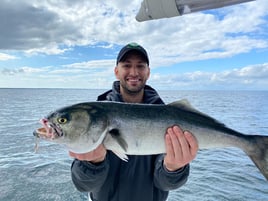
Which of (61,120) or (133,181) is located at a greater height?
(61,120)

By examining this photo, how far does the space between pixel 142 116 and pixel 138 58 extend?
1.19 metres

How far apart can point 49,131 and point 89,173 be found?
2.10 feet

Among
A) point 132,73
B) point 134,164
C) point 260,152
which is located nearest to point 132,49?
point 132,73

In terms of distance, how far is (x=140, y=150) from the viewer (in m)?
2.75

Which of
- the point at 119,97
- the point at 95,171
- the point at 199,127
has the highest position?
the point at 119,97

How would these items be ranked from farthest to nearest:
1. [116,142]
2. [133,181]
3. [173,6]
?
[133,181] → [173,6] → [116,142]

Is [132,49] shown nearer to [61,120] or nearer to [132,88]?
[132,88]

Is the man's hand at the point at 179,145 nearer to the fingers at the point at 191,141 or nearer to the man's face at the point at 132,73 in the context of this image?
the fingers at the point at 191,141

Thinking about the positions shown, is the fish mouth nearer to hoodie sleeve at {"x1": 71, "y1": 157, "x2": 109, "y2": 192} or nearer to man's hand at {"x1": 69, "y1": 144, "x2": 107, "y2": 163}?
man's hand at {"x1": 69, "y1": 144, "x2": 107, "y2": 163}

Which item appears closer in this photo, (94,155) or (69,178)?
(94,155)

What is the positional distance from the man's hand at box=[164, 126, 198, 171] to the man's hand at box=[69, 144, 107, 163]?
639mm

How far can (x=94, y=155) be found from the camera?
2.86 meters

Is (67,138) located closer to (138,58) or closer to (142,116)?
(142,116)

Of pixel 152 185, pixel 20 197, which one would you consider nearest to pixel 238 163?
pixel 20 197
